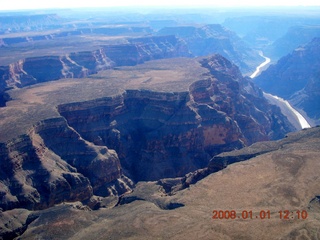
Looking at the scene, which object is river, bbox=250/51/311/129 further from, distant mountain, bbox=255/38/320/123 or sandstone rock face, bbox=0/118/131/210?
sandstone rock face, bbox=0/118/131/210

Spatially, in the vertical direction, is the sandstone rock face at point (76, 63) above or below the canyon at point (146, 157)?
above

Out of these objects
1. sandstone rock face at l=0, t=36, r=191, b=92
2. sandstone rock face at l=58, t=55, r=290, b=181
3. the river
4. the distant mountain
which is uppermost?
sandstone rock face at l=0, t=36, r=191, b=92

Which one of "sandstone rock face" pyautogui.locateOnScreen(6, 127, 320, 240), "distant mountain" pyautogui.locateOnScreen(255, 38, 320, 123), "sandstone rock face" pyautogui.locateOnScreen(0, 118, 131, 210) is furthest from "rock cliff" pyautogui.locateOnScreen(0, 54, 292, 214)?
"distant mountain" pyautogui.locateOnScreen(255, 38, 320, 123)

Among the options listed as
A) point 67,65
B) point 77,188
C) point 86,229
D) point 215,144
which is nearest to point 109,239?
point 86,229

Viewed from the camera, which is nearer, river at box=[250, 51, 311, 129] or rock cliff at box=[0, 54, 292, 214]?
rock cliff at box=[0, 54, 292, 214]

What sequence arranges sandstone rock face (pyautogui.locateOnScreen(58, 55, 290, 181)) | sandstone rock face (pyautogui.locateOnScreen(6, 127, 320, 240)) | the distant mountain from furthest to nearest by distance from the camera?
the distant mountain
sandstone rock face (pyautogui.locateOnScreen(58, 55, 290, 181))
sandstone rock face (pyautogui.locateOnScreen(6, 127, 320, 240))

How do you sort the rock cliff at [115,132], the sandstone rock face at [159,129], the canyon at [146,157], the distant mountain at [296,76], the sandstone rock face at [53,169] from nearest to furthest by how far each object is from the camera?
the canyon at [146,157], the sandstone rock face at [53,169], the rock cliff at [115,132], the sandstone rock face at [159,129], the distant mountain at [296,76]

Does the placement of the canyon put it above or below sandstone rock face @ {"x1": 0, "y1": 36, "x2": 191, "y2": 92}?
below

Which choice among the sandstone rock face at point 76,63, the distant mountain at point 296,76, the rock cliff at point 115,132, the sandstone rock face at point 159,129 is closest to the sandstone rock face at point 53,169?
the rock cliff at point 115,132

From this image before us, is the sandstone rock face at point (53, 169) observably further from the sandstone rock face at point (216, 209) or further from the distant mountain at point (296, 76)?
the distant mountain at point (296, 76)
